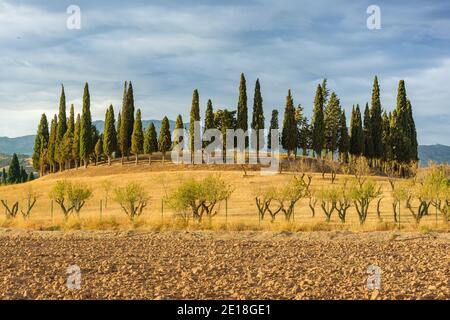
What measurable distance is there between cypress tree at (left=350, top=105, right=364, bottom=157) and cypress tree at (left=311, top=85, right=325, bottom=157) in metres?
5.96

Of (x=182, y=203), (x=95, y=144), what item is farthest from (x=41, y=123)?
(x=182, y=203)

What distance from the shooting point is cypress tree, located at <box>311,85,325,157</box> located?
7006 centimetres

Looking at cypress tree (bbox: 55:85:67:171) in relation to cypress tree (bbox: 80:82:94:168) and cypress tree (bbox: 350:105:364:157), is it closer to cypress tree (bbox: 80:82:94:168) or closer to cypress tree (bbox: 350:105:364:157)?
cypress tree (bbox: 80:82:94:168)

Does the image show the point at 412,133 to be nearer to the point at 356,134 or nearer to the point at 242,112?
the point at 356,134

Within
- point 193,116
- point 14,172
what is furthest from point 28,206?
point 14,172

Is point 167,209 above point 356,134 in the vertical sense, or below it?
below

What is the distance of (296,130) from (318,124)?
119 inches

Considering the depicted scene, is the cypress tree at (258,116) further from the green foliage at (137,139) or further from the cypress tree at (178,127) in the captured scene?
the green foliage at (137,139)

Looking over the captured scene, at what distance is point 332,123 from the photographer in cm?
7419

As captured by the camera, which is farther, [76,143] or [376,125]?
[76,143]
